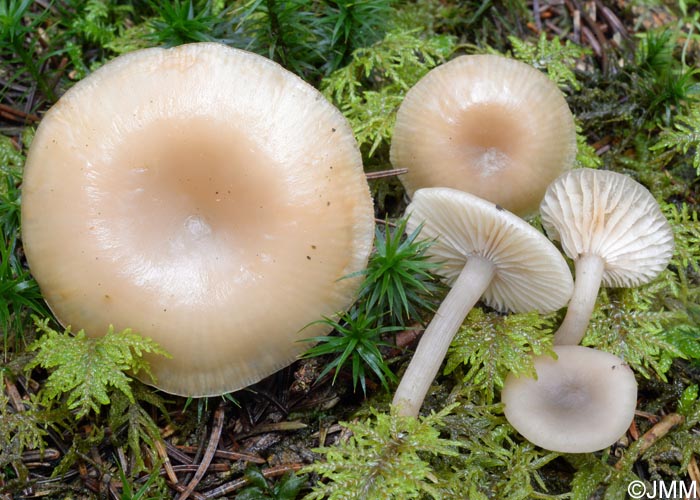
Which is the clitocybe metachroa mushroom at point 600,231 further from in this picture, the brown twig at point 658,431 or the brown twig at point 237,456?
the brown twig at point 237,456

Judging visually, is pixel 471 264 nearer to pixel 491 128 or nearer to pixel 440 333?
pixel 440 333

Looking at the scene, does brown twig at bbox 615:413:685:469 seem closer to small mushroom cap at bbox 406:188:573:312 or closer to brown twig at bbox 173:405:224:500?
small mushroom cap at bbox 406:188:573:312

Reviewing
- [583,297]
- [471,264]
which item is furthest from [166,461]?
[583,297]

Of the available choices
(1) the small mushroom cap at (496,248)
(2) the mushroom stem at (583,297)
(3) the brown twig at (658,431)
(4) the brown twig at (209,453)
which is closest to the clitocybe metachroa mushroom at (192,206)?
(4) the brown twig at (209,453)

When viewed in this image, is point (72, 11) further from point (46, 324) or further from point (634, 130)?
point (634, 130)

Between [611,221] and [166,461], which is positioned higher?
[611,221]

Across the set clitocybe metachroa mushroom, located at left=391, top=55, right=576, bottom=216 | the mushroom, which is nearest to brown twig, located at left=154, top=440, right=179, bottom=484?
the mushroom

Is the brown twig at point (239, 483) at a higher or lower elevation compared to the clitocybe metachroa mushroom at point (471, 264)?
lower
